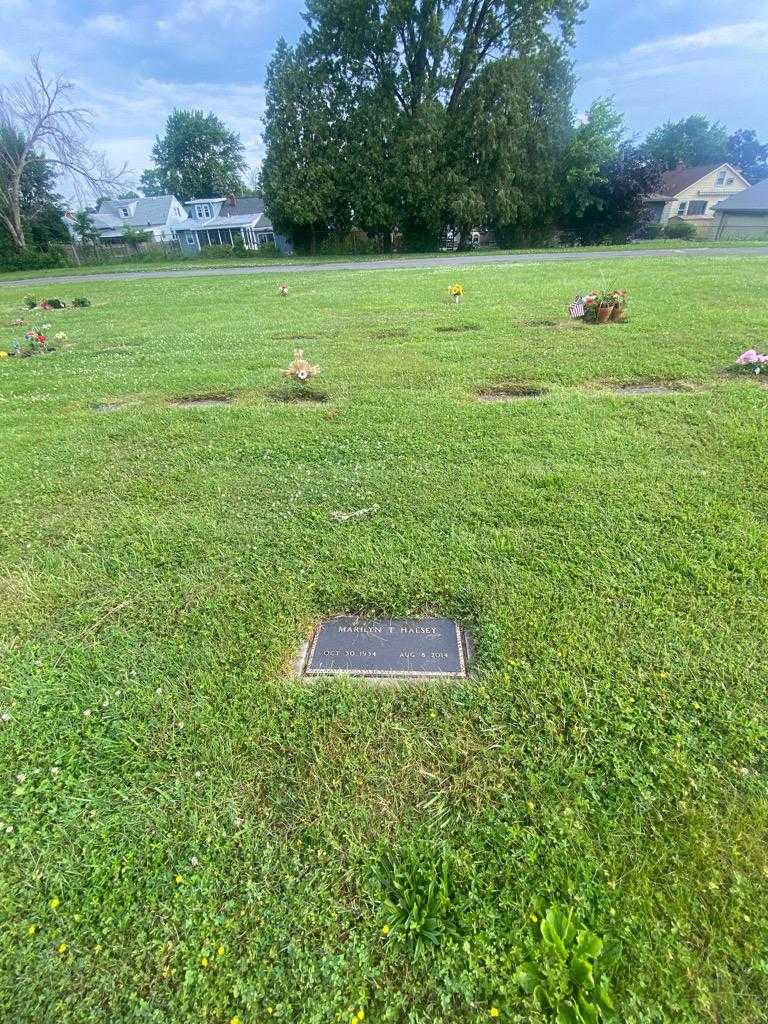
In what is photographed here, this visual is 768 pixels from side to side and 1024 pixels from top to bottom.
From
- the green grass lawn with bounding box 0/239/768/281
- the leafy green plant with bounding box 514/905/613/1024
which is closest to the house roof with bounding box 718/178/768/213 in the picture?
the green grass lawn with bounding box 0/239/768/281

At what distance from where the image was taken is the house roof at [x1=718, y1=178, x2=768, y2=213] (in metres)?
32.4

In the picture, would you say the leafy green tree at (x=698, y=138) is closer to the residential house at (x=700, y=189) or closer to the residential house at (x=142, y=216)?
the residential house at (x=700, y=189)

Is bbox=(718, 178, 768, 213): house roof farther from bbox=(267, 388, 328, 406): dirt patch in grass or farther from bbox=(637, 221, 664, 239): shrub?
bbox=(267, 388, 328, 406): dirt patch in grass

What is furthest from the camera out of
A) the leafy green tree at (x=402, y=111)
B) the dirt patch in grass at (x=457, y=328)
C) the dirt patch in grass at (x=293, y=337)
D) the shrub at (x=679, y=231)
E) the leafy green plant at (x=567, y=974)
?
the shrub at (x=679, y=231)

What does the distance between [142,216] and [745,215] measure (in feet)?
173

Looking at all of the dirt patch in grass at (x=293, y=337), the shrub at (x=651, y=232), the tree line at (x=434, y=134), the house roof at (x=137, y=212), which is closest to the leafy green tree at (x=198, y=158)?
the house roof at (x=137, y=212)

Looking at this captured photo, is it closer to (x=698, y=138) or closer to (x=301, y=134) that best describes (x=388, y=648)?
(x=301, y=134)

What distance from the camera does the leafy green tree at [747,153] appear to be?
69.6m

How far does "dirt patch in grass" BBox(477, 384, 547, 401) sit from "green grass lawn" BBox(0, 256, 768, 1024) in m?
0.69

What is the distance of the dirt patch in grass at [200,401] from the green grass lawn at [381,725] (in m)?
1.07

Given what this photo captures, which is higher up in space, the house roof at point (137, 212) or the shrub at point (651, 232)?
the house roof at point (137, 212)

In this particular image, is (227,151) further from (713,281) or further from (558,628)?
(558,628)

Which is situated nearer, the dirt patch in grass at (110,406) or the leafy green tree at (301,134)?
the dirt patch in grass at (110,406)

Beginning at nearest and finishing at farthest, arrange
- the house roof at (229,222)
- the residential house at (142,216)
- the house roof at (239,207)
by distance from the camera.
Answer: the house roof at (229,222)
the house roof at (239,207)
the residential house at (142,216)
